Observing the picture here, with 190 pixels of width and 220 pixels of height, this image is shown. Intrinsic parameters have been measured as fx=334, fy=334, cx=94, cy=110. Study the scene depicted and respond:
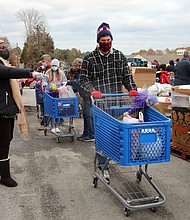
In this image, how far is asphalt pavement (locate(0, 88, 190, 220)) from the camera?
144 inches

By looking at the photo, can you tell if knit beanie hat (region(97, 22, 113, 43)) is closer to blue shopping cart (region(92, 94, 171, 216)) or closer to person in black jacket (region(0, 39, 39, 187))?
blue shopping cart (region(92, 94, 171, 216))

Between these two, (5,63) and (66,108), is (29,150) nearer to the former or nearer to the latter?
(66,108)

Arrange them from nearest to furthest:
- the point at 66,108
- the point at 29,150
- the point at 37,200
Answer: the point at 37,200 → the point at 29,150 → the point at 66,108

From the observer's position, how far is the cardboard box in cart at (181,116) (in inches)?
214

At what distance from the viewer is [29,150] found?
631cm

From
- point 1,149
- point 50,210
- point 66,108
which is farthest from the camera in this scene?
point 66,108

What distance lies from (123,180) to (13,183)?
1.50 metres

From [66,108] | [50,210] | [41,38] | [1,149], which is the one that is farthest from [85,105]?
[41,38]

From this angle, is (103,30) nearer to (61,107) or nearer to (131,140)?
(131,140)

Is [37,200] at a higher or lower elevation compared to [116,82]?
lower

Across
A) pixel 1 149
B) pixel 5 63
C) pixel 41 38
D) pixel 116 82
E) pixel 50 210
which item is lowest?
pixel 50 210

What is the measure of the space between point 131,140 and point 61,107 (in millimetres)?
3675

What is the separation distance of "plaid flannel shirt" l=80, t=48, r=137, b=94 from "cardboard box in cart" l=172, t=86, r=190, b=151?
1.22m

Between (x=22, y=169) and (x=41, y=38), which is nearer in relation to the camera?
(x=22, y=169)
